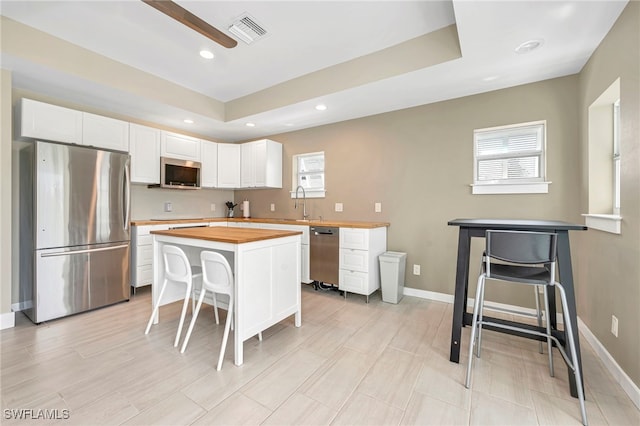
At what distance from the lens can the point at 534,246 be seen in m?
1.64

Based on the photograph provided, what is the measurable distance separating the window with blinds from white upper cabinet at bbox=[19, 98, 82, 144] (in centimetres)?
448

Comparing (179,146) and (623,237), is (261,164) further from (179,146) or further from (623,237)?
(623,237)

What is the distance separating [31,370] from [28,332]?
84 centimetres

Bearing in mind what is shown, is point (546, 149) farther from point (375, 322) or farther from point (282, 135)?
point (282, 135)

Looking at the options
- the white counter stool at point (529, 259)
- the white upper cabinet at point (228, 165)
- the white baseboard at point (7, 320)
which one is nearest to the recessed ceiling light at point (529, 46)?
the white counter stool at point (529, 259)

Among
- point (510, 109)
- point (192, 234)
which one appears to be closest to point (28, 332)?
point (192, 234)

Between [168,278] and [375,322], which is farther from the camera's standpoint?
[375,322]

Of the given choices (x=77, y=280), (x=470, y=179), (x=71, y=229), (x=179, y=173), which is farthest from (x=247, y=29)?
(x=77, y=280)

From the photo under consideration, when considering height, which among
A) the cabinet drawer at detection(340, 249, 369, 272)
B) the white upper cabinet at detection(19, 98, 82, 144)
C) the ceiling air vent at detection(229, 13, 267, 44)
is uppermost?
the ceiling air vent at detection(229, 13, 267, 44)

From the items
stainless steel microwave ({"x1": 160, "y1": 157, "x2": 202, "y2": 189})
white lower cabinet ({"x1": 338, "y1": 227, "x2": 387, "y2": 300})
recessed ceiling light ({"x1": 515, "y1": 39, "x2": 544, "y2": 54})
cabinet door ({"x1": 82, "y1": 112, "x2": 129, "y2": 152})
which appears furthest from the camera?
stainless steel microwave ({"x1": 160, "y1": 157, "x2": 202, "y2": 189})

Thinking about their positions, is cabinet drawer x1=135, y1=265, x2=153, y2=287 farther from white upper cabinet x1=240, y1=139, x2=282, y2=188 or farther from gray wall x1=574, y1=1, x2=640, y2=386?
gray wall x1=574, y1=1, x2=640, y2=386

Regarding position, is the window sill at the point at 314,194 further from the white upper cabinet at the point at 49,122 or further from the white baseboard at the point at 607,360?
the white upper cabinet at the point at 49,122

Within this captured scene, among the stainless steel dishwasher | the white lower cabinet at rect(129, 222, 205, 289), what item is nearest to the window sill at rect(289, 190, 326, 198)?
the stainless steel dishwasher

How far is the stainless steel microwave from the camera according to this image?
3920mm
